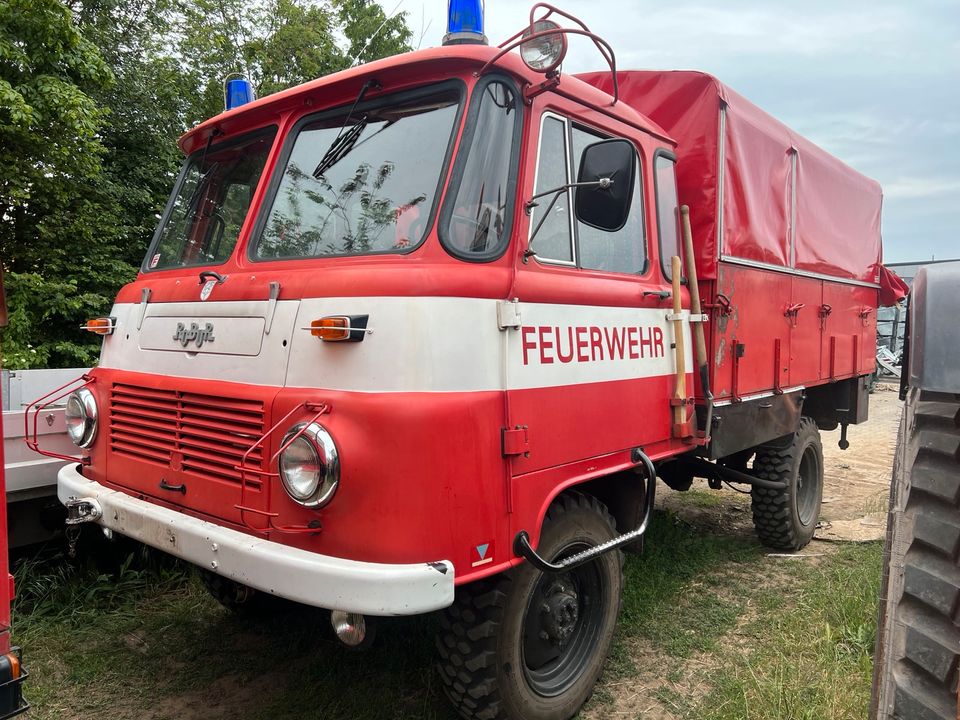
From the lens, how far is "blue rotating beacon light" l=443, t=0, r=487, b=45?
279cm

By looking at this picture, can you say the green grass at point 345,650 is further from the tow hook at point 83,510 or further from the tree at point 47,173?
the tree at point 47,173

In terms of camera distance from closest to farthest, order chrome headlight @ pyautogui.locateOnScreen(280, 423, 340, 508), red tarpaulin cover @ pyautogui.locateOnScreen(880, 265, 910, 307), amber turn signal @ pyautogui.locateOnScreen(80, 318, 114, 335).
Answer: chrome headlight @ pyautogui.locateOnScreen(280, 423, 340, 508) → amber turn signal @ pyautogui.locateOnScreen(80, 318, 114, 335) → red tarpaulin cover @ pyautogui.locateOnScreen(880, 265, 910, 307)

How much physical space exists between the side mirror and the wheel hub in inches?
62.5

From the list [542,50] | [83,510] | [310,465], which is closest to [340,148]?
[542,50]

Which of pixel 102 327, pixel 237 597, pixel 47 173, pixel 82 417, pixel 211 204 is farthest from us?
pixel 47 173

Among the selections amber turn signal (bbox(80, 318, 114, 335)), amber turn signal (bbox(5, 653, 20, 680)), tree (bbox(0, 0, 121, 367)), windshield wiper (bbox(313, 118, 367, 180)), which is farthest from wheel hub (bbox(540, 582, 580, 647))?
tree (bbox(0, 0, 121, 367))

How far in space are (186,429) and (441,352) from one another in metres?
1.17

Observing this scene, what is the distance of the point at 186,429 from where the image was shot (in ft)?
9.21

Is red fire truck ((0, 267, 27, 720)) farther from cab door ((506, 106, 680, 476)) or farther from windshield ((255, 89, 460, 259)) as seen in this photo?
cab door ((506, 106, 680, 476))

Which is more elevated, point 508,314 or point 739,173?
point 739,173

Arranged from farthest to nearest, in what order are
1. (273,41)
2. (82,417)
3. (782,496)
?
1. (273,41)
2. (782,496)
3. (82,417)

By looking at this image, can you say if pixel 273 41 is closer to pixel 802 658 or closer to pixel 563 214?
pixel 563 214

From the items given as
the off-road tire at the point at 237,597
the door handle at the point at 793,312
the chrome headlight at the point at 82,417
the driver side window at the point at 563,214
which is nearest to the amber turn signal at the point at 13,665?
the chrome headlight at the point at 82,417

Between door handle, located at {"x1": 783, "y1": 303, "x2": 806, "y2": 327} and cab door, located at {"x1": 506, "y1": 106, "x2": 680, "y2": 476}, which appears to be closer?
cab door, located at {"x1": 506, "y1": 106, "x2": 680, "y2": 476}
